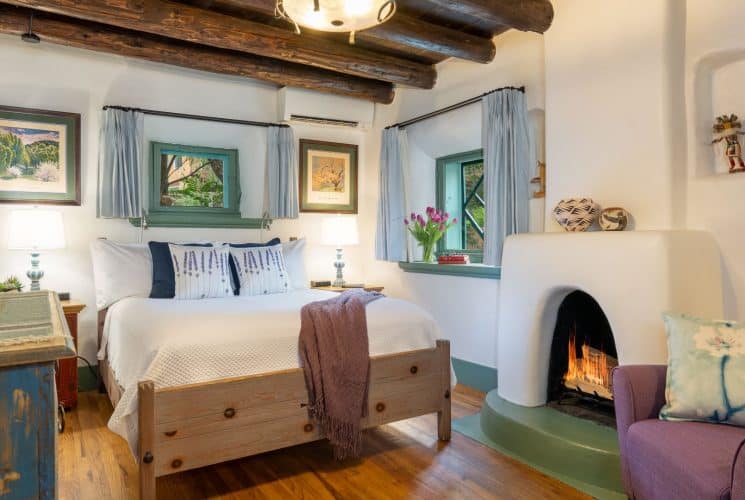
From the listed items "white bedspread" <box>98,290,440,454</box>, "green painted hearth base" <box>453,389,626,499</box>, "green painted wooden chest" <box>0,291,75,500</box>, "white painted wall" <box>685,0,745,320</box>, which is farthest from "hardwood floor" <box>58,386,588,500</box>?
"green painted wooden chest" <box>0,291,75,500</box>

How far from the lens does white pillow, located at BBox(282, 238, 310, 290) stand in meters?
3.86

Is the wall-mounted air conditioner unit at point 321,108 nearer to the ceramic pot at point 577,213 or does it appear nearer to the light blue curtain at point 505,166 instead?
the light blue curtain at point 505,166

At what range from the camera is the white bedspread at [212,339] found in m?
1.97

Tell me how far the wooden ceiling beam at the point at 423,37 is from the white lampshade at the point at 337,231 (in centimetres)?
151

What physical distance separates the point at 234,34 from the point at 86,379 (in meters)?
2.66

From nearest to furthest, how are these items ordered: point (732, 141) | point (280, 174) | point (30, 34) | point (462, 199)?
1. point (732, 141)
2. point (30, 34)
3. point (280, 174)
4. point (462, 199)

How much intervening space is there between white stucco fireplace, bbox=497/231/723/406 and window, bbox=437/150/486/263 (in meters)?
1.40

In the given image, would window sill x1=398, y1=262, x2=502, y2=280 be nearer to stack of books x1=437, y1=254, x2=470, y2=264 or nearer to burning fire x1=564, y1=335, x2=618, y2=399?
stack of books x1=437, y1=254, x2=470, y2=264

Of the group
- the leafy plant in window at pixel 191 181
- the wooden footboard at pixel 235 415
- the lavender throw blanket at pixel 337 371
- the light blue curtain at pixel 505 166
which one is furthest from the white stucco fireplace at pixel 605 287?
the leafy plant in window at pixel 191 181

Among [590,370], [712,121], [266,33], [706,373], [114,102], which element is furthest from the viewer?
[114,102]

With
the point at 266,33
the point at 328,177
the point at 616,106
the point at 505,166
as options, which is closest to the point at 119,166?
the point at 266,33

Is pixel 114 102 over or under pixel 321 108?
under

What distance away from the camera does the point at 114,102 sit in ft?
12.2

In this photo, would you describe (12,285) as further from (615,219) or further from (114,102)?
(615,219)
